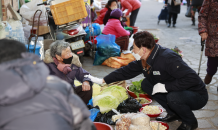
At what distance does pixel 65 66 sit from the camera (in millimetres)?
3393

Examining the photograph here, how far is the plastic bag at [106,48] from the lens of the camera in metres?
6.28

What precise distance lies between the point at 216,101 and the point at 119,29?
3425 millimetres

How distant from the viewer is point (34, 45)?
15.0ft

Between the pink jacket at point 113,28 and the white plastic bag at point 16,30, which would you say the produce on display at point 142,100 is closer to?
the white plastic bag at point 16,30

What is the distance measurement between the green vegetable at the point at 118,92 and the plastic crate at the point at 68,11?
1961 mm

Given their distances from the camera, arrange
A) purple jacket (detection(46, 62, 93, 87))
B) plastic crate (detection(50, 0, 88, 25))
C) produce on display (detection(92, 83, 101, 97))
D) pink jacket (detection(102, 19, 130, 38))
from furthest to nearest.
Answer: pink jacket (detection(102, 19, 130, 38)), plastic crate (detection(50, 0, 88, 25)), produce on display (detection(92, 83, 101, 97)), purple jacket (detection(46, 62, 93, 87))

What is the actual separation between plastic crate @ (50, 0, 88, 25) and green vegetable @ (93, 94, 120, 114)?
2164 mm

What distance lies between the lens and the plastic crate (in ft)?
17.0

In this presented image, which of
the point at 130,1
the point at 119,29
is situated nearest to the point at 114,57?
the point at 119,29

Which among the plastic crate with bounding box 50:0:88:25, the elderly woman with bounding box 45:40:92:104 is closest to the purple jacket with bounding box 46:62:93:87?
the elderly woman with bounding box 45:40:92:104

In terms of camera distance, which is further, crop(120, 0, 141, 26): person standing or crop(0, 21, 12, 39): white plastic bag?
crop(120, 0, 141, 26): person standing

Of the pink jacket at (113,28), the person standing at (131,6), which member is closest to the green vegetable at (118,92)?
the pink jacket at (113,28)

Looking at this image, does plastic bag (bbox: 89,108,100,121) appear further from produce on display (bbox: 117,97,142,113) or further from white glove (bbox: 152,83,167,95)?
white glove (bbox: 152,83,167,95)

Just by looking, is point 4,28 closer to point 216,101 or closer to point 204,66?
point 216,101
